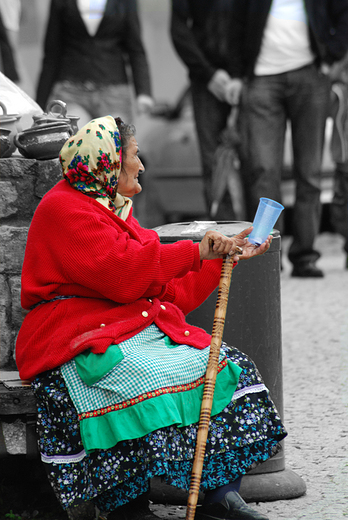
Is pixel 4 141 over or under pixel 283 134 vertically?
over

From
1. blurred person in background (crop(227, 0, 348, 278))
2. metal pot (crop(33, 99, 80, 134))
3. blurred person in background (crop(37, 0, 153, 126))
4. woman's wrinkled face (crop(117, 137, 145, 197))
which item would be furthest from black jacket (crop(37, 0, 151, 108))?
woman's wrinkled face (crop(117, 137, 145, 197))

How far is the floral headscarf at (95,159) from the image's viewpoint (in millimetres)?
2596

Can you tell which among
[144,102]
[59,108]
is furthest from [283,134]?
[59,108]

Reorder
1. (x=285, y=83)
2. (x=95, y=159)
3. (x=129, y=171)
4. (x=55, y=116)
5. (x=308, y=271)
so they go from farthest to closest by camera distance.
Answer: (x=308, y=271), (x=285, y=83), (x=55, y=116), (x=129, y=171), (x=95, y=159)

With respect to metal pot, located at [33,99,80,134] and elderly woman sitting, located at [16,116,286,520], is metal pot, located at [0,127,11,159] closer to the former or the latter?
metal pot, located at [33,99,80,134]

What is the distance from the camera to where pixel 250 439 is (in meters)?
2.55

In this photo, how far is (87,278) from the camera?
252 centimetres

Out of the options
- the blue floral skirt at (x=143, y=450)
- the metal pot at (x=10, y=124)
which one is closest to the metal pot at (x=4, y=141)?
the metal pot at (x=10, y=124)

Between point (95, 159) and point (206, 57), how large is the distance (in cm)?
469

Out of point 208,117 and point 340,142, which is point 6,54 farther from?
point 340,142

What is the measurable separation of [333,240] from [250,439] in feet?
24.1

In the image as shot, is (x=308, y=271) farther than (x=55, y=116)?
Yes

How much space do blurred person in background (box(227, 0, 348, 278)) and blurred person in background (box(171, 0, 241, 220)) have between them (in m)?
0.15

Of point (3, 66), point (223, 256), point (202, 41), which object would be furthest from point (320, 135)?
point (223, 256)
